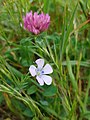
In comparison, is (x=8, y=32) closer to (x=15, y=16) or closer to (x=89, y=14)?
(x=15, y=16)

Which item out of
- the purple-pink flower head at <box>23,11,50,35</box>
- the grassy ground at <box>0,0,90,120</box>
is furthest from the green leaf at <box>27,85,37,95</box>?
the purple-pink flower head at <box>23,11,50,35</box>

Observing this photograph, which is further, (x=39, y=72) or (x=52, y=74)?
(x=52, y=74)

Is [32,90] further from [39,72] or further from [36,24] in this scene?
[36,24]

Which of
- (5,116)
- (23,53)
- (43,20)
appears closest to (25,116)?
(5,116)

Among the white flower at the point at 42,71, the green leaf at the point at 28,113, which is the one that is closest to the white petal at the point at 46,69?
the white flower at the point at 42,71

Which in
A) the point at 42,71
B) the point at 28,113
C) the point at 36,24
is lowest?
the point at 28,113

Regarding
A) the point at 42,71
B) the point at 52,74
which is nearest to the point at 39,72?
the point at 42,71

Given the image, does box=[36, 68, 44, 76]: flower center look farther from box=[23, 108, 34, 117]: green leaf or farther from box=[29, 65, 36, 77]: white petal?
box=[23, 108, 34, 117]: green leaf

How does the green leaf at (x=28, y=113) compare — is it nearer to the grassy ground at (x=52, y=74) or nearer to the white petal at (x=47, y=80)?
the grassy ground at (x=52, y=74)
